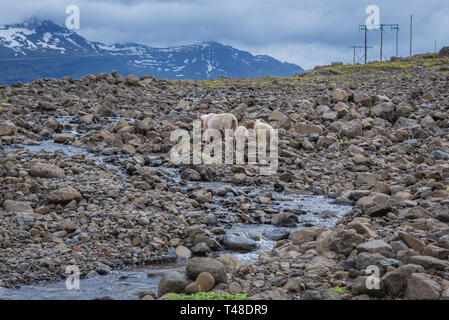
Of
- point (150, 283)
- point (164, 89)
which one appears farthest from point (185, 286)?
point (164, 89)

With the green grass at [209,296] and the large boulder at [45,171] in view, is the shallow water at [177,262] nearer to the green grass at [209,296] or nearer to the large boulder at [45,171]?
the green grass at [209,296]

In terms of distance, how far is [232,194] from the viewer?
15000mm

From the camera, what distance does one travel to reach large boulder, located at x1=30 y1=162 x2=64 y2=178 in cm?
1392

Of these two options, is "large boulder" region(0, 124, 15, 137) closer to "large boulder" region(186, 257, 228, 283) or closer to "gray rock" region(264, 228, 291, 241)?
"gray rock" region(264, 228, 291, 241)

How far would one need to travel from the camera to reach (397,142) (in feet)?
70.4

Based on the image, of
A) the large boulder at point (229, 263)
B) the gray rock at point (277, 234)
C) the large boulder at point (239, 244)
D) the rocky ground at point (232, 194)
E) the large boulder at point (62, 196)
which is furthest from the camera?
the large boulder at point (62, 196)

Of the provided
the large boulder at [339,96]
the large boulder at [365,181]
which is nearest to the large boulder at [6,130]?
the large boulder at [365,181]

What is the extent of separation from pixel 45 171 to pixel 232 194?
5.60 m

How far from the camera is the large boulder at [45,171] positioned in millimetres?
13922

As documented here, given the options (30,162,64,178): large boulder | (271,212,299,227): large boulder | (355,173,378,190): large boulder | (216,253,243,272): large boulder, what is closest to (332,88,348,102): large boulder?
(355,173,378,190): large boulder

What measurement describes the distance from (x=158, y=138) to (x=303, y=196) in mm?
7495

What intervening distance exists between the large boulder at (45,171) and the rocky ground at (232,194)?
0.03m

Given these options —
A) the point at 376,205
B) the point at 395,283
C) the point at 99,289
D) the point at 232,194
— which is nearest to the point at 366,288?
the point at 395,283

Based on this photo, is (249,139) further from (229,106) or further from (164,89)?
(164,89)
